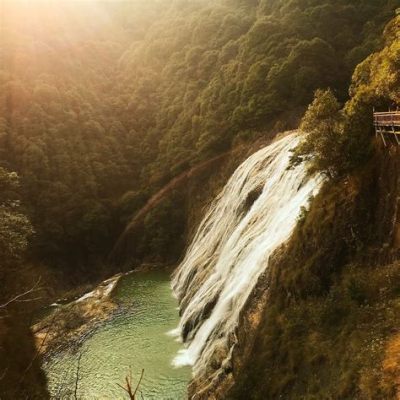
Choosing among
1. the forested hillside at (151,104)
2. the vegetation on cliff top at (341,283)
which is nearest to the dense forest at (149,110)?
the forested hillside at (151,104)

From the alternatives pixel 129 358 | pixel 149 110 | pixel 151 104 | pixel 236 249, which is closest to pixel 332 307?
pixel 236 249

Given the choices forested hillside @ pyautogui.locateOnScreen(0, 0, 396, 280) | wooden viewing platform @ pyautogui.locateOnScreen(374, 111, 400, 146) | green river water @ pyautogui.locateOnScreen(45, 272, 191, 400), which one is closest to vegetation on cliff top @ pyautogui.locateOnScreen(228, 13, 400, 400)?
wooden viewing platform @ pyautogui.locateOnScreen(374, 111, 400, 146)

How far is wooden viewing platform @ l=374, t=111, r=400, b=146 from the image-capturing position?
716 inches

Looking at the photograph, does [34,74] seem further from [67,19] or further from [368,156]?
[368,156]

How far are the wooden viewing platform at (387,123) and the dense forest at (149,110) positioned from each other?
107 ft

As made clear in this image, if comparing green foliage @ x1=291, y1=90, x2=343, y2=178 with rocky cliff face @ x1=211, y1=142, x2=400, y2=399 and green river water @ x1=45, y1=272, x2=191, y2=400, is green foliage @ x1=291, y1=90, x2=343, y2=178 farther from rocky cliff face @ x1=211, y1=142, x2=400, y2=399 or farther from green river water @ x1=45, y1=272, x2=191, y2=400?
green river water @ x1=45, y1=272, x2=191, y2=400

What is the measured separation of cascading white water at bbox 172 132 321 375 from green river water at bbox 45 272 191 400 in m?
1.45

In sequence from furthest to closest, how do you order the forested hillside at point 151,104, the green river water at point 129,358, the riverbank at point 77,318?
1. the forested hillside at point 151,104
2. the riverbank at point 77,318
3. the green river water at point 129,358

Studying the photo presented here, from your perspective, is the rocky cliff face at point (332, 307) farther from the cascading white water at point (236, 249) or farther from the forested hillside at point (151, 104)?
the forested hillside at point (151, 104)

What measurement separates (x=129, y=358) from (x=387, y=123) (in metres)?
23.5

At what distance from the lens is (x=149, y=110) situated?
96625 millimetres

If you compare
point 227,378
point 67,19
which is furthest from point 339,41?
point 67,19

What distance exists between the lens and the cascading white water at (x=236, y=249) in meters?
26.7

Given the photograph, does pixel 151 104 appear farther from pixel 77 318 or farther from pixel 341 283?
pixel 341 283
